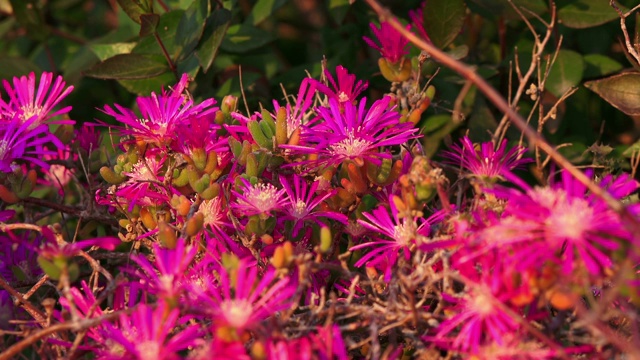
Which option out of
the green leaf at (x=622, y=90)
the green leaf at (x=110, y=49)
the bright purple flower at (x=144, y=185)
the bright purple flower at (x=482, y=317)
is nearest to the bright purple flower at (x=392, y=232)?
the bright purple flower at (x=482, y=317)

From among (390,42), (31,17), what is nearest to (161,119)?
(390,42)

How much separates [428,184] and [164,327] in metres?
0.28

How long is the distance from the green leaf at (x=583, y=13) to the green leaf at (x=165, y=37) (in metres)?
0.60

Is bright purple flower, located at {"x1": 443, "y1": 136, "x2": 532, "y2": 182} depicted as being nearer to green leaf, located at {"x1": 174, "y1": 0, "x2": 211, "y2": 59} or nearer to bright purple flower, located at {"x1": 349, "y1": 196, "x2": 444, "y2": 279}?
bright purple flower, located at {"x1": 349, "y1": 196, "x2": 444, "y2": 279}

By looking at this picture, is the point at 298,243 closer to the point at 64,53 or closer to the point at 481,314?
the point at 481,314

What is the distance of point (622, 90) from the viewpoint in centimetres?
113

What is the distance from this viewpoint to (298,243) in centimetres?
94

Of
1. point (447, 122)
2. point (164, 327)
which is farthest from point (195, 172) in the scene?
point (447, 122)

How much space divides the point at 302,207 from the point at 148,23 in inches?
17.4

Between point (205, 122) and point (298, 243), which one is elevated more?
point (205, 122)

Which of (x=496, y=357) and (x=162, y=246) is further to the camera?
(x=162, y=246)

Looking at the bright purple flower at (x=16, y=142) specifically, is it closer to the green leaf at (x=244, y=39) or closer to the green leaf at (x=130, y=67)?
the green leaf at (x=130, y=67)

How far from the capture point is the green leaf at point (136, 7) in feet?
3.98

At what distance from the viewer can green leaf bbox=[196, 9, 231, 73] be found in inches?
46.9
